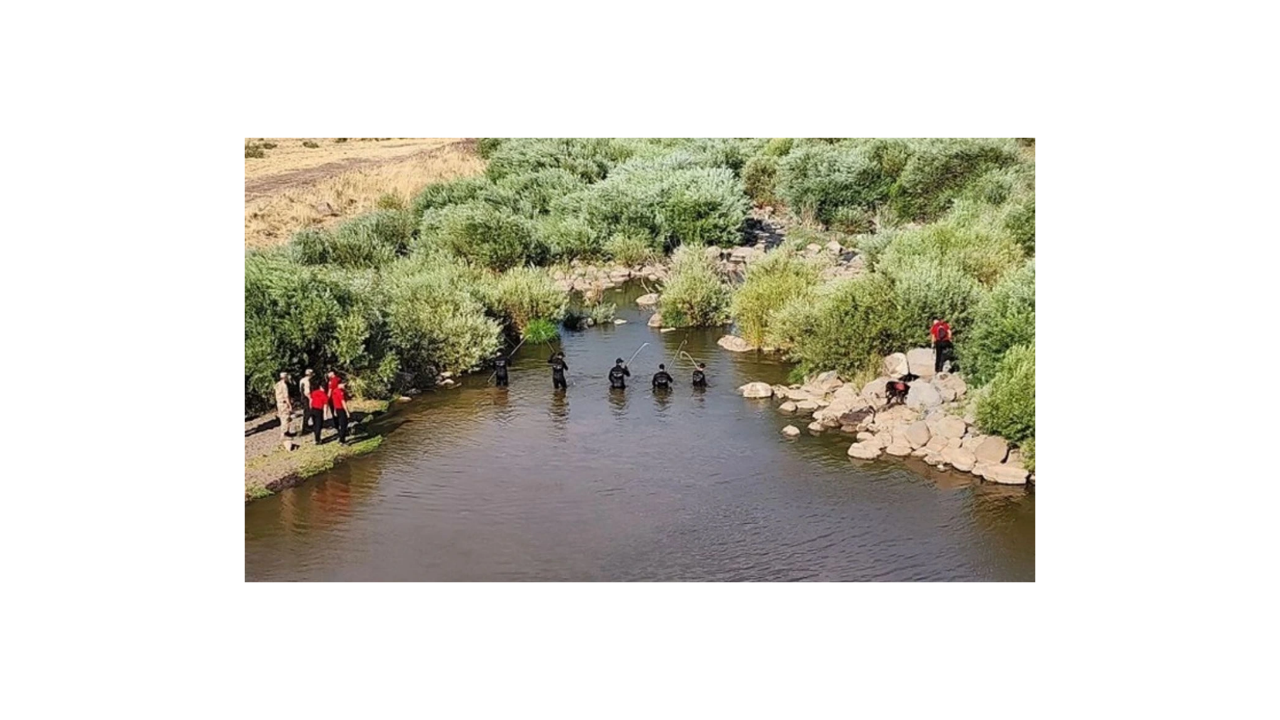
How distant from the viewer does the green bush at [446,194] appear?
820 inches

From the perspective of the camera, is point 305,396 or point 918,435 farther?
point 305,396

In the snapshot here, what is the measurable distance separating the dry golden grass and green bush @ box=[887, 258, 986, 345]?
984 centimetres

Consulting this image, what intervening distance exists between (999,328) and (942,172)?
917cm

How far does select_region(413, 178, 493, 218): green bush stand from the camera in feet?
68.3

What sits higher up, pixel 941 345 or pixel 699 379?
pixel 941 345

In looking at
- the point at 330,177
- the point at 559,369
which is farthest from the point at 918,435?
the point at 330,177

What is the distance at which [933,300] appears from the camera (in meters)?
14.5

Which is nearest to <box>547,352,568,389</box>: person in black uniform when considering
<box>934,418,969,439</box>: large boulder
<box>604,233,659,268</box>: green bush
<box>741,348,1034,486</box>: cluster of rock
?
<box>741,348,1034,486</box>: cluster of rock

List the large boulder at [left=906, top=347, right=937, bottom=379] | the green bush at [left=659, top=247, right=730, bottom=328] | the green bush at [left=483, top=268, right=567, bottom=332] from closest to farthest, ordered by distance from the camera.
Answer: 1. the large boulder at [left=906, top=347, right=937, bottom=379]
2. the green bush at [left=483, top=268, right=567, bottom=332]
3. the green bush at [left=659, top=247, right=730, bottom=328]

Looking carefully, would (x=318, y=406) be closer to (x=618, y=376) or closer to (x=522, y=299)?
(x=618, y=376)

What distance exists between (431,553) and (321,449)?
8.24 feet

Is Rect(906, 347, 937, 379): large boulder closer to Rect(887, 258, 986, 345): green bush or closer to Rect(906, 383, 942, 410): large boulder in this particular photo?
Rect(887, 258, 986, 345): green bush

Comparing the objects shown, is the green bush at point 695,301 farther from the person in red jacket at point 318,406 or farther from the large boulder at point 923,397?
the person in red jacket at point 318,406

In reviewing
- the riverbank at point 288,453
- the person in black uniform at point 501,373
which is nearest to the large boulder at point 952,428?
the person in black uniform at point 501,373
